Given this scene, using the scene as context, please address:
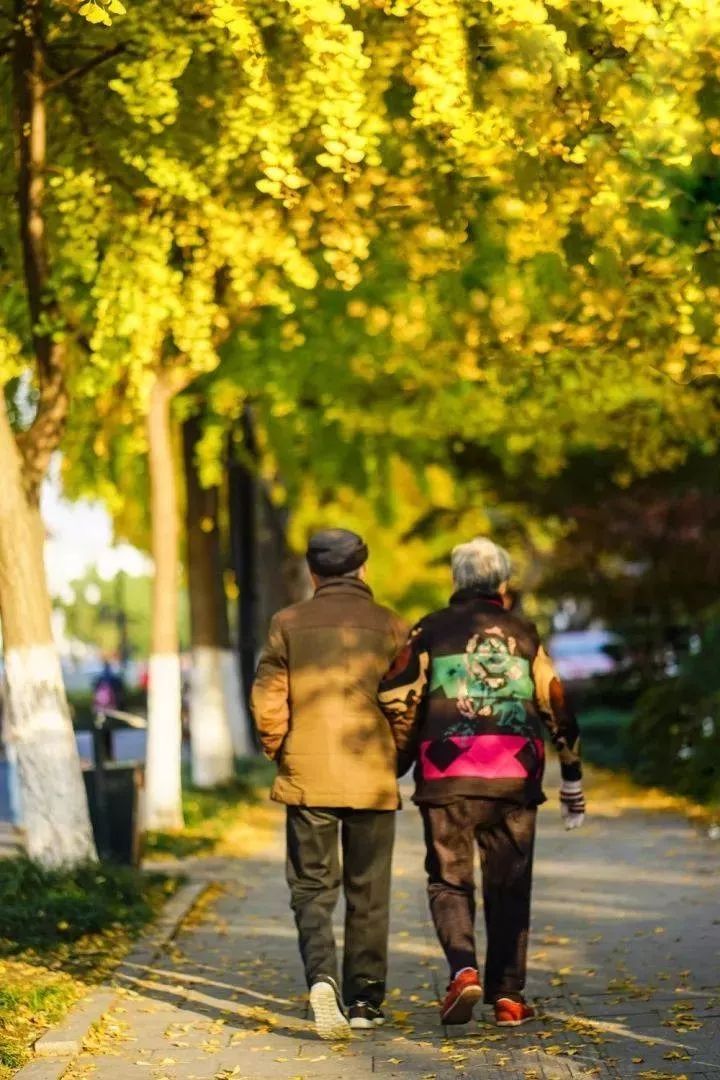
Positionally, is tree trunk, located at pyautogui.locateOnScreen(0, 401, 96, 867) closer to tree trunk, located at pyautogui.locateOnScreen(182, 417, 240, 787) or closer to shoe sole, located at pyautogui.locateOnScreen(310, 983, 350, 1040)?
shoe sole, located at pyautogui.locateOnScreen(310, 983, 350, 1040)

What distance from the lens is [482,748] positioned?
8.48 metres

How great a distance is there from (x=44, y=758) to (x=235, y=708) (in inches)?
590

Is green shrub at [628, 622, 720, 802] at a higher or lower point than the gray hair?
lower

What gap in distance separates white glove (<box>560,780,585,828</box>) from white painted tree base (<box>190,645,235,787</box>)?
13827 millimetres

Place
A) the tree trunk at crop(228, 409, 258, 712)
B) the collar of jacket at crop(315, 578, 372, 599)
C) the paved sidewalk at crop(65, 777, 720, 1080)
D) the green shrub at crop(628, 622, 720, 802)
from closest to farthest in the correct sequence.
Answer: the paved sidewalk at crop(65, 777, 720, 1080) < the collar of jacket at crop(315, 578, 372, 599) < the green shrub at crop(628, 622, 720, 802) < the tree trunk at crop(228, 409, 258, 712)

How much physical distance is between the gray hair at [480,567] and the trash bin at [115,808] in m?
5.78

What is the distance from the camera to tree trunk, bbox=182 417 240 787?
22594 millimetres

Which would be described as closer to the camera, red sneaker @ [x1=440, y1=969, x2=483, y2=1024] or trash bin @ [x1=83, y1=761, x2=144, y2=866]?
red sneaker @ [x1=440, y1=969, x2=483, y2=1024]

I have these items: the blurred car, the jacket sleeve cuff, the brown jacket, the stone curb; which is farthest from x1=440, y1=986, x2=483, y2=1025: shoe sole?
the blurred car

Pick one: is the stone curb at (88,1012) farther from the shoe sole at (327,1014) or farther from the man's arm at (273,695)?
the man's arm at (273,695)

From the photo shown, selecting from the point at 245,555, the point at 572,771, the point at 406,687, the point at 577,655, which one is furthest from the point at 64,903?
the point at 577,655

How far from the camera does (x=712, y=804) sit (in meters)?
18.7

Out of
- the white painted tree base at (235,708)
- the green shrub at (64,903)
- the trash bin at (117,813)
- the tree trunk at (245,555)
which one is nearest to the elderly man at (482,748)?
the green shrub at (64,903)

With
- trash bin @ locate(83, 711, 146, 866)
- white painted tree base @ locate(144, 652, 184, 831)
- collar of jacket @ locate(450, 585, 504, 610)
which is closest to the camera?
collar of jacket @ locate(450, 585, 504, 610)
